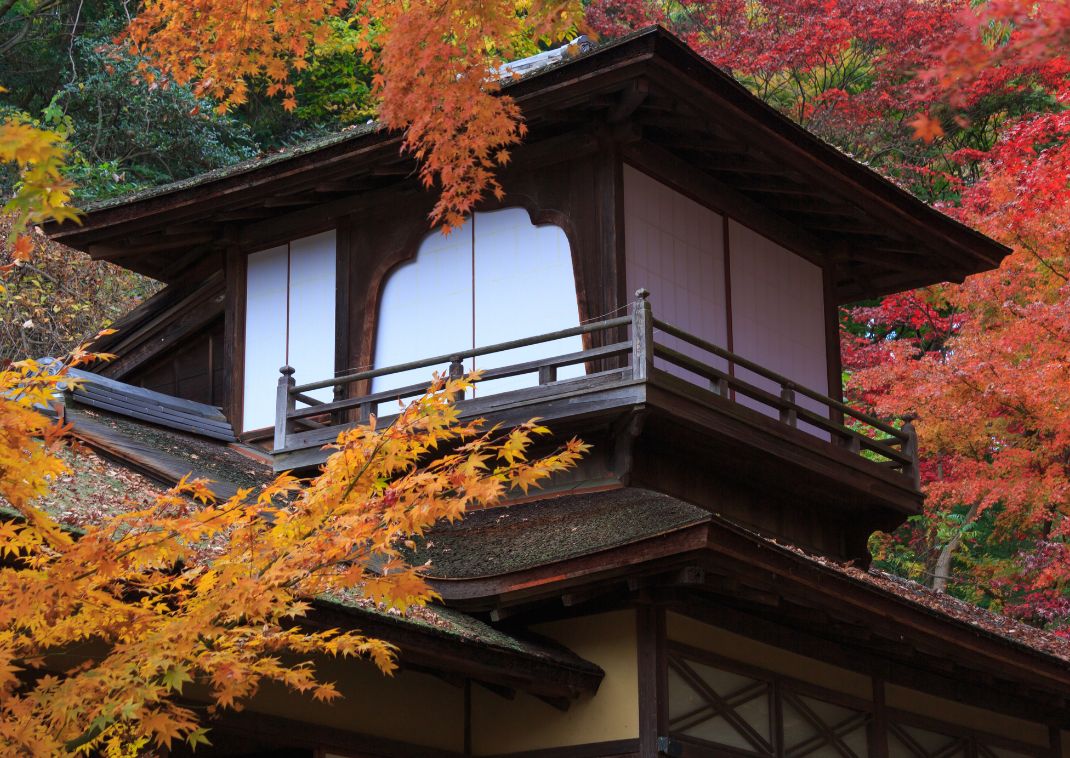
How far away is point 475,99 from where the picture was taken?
1049 cm

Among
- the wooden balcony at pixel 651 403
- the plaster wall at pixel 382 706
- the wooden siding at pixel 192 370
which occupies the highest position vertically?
the wooden siding at pixel 192 370

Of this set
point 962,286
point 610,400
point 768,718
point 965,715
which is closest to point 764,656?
point 768,718

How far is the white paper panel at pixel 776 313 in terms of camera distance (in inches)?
553

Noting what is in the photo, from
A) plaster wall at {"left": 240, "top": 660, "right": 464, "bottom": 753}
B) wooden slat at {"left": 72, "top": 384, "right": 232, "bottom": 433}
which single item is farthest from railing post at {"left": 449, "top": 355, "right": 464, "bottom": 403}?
wooden slat at {"left": 72, "top": 384, "right": 232, "bottom": 433}

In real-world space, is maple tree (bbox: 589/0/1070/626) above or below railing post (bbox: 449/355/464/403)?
above

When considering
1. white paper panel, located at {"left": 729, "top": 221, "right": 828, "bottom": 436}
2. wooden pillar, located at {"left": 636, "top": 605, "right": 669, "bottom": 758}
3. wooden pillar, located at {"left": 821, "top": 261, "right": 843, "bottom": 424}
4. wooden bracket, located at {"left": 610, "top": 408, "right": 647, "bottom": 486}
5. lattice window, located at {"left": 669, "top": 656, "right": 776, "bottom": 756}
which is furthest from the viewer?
wooden pillar, located at {"left": 821, "top": 261, "right": 843, "bottom": 424}

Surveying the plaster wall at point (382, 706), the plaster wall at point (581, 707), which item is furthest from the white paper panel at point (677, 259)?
the plaster wall at point (382, 706)

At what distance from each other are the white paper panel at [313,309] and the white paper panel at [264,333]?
0.16 metres

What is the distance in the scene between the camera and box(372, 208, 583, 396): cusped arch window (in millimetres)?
12758

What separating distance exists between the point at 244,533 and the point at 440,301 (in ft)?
22.8

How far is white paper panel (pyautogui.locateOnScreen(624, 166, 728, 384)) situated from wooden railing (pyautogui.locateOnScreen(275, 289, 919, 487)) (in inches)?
11.0

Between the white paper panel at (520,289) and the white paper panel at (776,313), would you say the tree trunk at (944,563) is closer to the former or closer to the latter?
the white paper panel at (776,313)

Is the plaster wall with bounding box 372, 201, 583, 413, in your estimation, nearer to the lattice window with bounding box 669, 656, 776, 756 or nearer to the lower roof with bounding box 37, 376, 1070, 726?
the lower roof with bounding box 37, 376, 1070, 726

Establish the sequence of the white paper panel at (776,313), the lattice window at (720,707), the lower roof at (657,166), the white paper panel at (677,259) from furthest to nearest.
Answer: the white paper panel at (776,313) < the white paper panel at (677,259) < the lower roof at (657,166) < the lattice window at (720,707)
